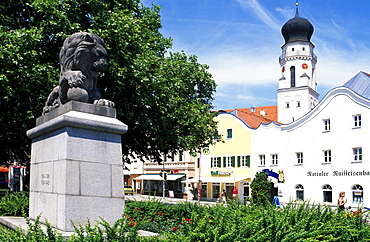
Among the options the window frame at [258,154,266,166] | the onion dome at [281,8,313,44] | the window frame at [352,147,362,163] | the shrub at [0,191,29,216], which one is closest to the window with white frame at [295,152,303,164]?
the window frame at [258,154,266,166]

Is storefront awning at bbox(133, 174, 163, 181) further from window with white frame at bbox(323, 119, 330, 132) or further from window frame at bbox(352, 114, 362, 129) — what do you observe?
window frame at bbox(352, 114, 362, 129)

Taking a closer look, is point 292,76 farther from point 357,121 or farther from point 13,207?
point 13,207

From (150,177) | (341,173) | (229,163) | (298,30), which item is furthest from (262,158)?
(298,30)

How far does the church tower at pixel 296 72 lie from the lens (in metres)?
62.1

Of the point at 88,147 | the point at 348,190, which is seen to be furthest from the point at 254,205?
the point at 348,190

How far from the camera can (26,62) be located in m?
14.8

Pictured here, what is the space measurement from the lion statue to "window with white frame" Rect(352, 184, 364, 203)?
31203 millimetres

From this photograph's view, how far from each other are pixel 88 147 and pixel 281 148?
35.6 meters

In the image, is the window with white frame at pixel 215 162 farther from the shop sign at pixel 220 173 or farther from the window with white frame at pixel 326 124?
the window with white frame at pixel 326 124

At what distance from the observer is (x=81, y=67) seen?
8250mm

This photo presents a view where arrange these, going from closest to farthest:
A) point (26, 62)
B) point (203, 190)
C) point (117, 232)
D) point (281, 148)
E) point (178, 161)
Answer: point (117, 232) < point (26, 62) < point (281, 148) < point (203, 190) < point (178, 161)

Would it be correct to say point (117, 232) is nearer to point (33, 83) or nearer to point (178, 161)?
point (33, 83)

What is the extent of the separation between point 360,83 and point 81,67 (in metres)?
40.2

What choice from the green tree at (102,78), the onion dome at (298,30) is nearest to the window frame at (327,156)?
the green tree at (102,78)
